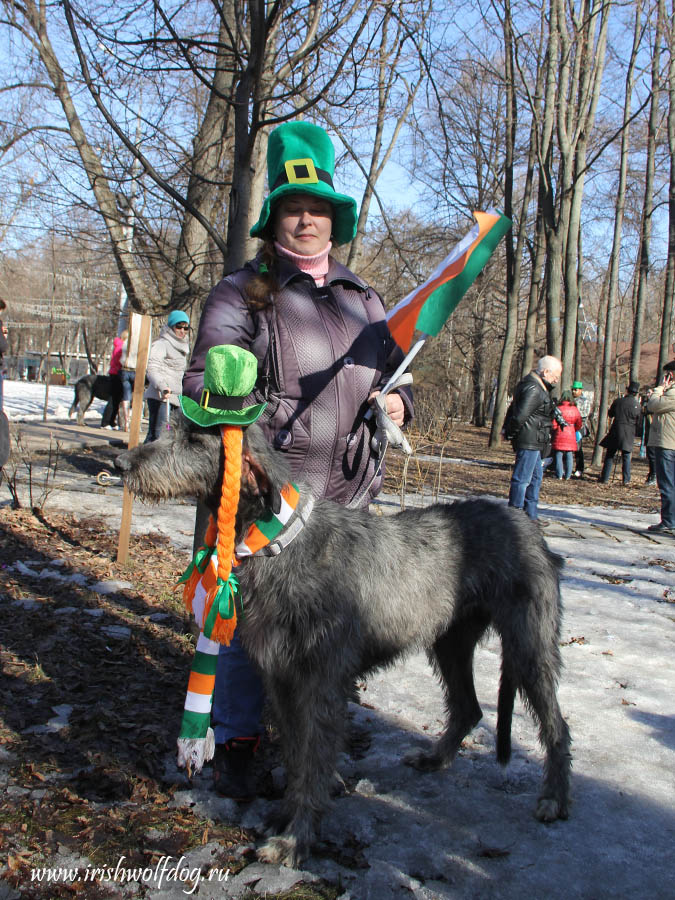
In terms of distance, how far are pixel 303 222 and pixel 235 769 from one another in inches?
94.6

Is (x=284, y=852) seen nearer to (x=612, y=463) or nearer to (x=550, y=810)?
(x=550, y=810)

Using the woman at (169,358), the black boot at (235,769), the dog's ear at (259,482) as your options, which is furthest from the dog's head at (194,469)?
the woman at (169,358)

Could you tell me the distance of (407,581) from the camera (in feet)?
9.32

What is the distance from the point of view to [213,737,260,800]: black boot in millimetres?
2904

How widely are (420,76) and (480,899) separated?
19.4ft

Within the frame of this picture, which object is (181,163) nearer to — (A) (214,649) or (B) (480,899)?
(A) (214,649)

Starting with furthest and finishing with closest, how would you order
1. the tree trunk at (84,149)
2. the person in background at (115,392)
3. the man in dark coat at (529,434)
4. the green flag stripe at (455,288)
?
the person in background at (115,392) < the man in dark coat at (529,434) < the tree trunk at (84,149) < the green flag stripe at (455,288)

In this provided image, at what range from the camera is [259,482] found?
8.11 ft

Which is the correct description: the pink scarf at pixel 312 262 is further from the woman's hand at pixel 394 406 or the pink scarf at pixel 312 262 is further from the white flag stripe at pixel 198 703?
the white flag stripe at pixel 198 703

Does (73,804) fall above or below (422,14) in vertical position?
below

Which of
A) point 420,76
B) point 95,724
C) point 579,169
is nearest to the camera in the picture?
point 95,724

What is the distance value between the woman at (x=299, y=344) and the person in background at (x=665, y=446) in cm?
780

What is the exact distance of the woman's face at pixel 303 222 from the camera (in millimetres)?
2861

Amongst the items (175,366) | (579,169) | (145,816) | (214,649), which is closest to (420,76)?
(175,366)
